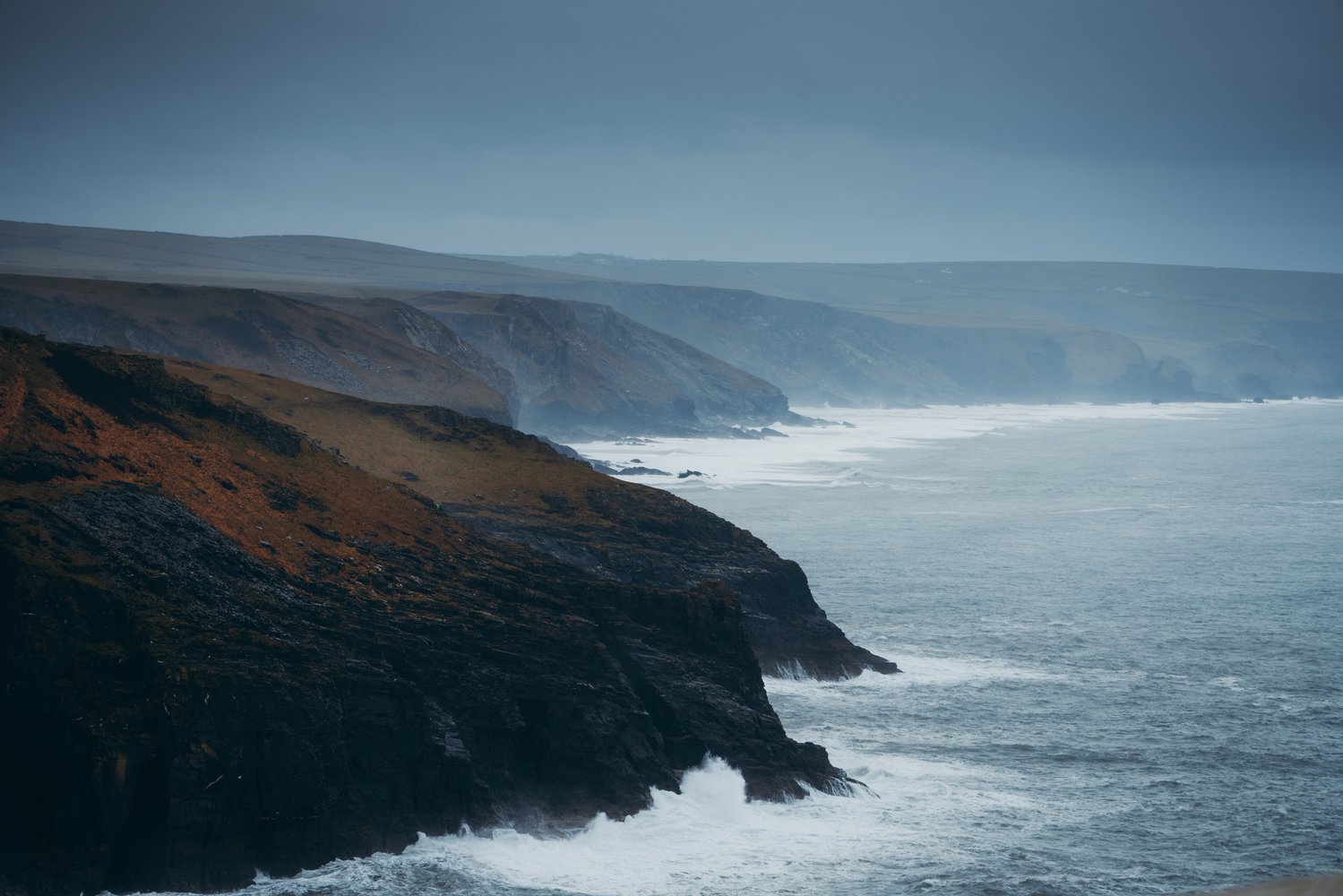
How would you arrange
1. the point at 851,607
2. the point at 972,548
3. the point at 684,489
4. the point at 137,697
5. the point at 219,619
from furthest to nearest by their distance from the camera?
the point at 684,489 → the point at 972,548 → the point at 851,607 → the point at 219,619 → the point at 137,697

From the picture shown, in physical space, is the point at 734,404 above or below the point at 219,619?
above

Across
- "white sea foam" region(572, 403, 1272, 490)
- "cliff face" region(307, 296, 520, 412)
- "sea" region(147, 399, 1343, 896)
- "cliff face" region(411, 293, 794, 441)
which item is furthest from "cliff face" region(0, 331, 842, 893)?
"cliff face" region(411, 293, 794, 441)

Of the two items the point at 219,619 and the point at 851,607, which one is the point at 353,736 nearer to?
the point at 219,619

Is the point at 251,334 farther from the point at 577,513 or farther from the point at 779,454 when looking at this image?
the point at 577,513

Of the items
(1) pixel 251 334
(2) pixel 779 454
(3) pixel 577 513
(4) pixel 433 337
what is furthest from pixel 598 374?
(3) pixel 577 513

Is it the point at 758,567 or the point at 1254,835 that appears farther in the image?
the point at 758,567

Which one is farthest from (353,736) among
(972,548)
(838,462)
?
(838,462)
